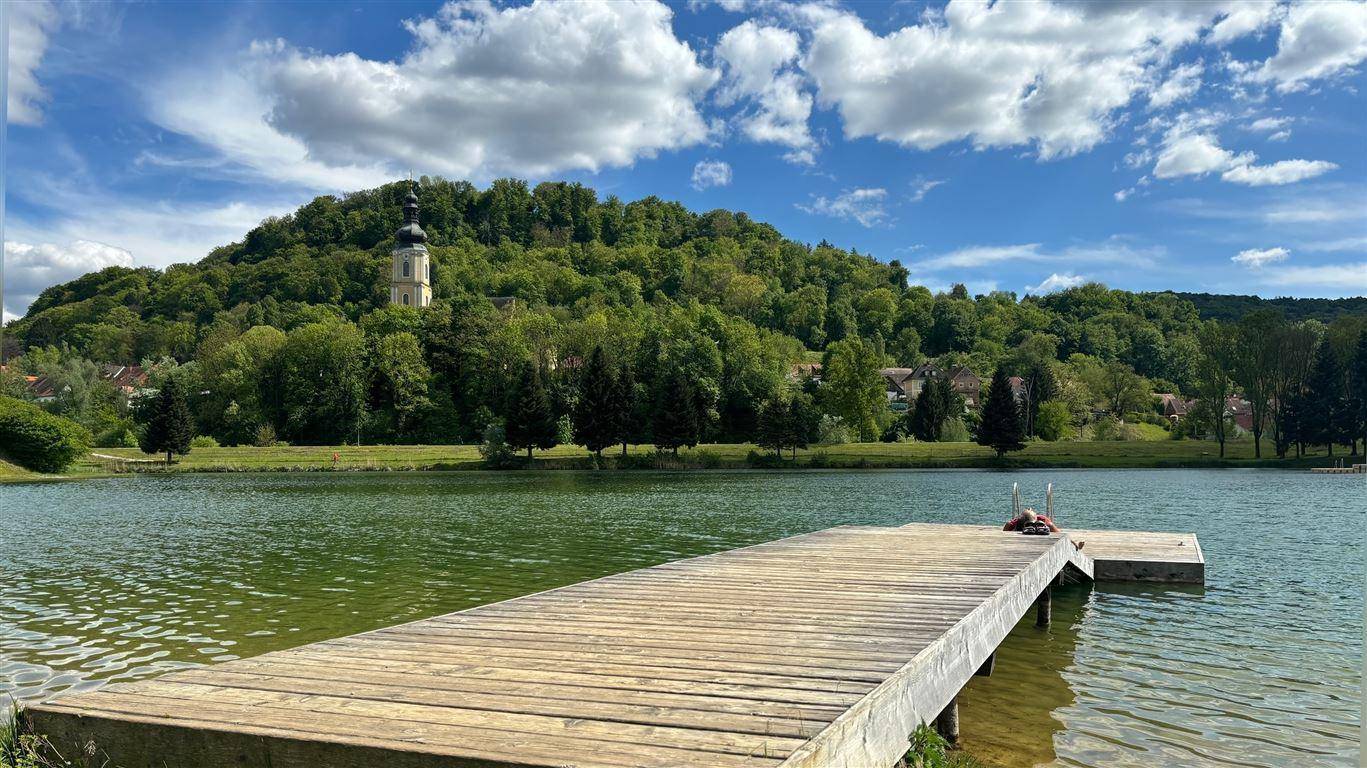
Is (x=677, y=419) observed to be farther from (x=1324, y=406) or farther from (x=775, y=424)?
(x=1324, y=406)

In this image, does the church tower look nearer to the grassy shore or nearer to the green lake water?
the grassy shore

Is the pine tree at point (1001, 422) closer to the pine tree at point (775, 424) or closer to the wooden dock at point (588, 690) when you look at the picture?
the pine tree at point (775, 424)

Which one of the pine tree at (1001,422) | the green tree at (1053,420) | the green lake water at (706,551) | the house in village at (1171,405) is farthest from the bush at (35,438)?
the house in village at (1171,405)

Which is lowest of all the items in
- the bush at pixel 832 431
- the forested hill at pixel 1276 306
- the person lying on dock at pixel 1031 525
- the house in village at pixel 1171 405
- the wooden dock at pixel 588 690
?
the person lying on dock at pixel 1031 525

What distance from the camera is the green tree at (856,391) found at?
7894 cm

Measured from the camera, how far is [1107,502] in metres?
35.6

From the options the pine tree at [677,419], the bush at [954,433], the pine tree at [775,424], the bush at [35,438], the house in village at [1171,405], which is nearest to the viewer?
the bush at [35,438]

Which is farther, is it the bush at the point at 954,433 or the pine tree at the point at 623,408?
the bush at the point at 954,433

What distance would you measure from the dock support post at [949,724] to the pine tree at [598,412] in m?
61.8

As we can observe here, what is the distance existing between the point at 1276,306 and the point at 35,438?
102788mm

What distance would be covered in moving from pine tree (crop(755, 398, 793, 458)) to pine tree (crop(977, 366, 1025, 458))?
1734 cm

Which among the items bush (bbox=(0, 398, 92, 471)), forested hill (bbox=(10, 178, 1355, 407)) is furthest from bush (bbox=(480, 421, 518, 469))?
bush (bbox=(0, 398, 92, 471))

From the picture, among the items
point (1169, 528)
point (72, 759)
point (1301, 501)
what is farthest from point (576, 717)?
point (1301, 501)

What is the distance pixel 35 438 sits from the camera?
5803 centimetres
